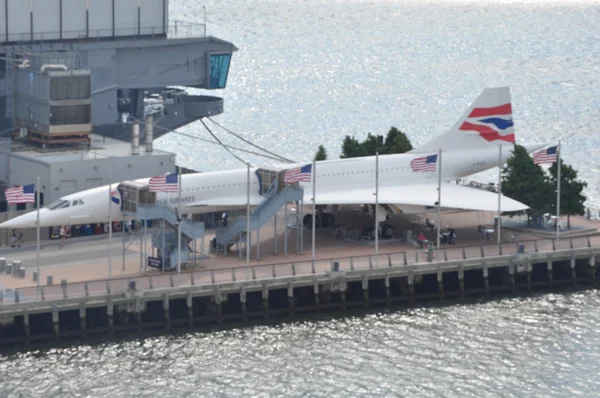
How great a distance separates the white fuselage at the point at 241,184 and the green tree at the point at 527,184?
165 centimetres

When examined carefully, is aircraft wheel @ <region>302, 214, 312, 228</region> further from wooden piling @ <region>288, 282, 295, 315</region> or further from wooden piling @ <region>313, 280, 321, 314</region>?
wooden piling @ <region>288, 282, 295, 315</region>

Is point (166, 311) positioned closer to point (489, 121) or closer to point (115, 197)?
point (115, 197)

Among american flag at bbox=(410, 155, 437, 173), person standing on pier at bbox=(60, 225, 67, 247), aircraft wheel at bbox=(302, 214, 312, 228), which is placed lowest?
person standing on pier at bbox=(60, 225, 67, 247)

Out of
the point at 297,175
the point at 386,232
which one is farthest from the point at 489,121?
the point at 297,175

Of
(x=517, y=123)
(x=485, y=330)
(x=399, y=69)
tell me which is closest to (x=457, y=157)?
(x=485, y=330)

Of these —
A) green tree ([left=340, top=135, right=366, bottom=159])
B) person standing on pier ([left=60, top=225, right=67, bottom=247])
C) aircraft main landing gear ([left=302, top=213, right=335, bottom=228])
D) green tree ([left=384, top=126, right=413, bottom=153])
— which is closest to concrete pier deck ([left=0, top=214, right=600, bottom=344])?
aircraft main landing gear ([left=302, top=213, right=335, bottom=228])

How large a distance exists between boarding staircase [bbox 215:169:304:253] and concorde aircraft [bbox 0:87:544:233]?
101 centimetres

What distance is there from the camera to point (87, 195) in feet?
295

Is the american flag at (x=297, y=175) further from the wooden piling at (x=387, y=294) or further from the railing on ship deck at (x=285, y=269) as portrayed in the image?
the wooden piling at (x=387, y=294)

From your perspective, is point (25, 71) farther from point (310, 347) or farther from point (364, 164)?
point (310, 347)

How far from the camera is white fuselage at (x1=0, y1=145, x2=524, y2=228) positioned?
89562mm

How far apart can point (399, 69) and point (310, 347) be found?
11414 cm

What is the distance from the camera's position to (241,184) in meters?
93.6

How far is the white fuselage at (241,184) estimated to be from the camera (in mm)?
89562
